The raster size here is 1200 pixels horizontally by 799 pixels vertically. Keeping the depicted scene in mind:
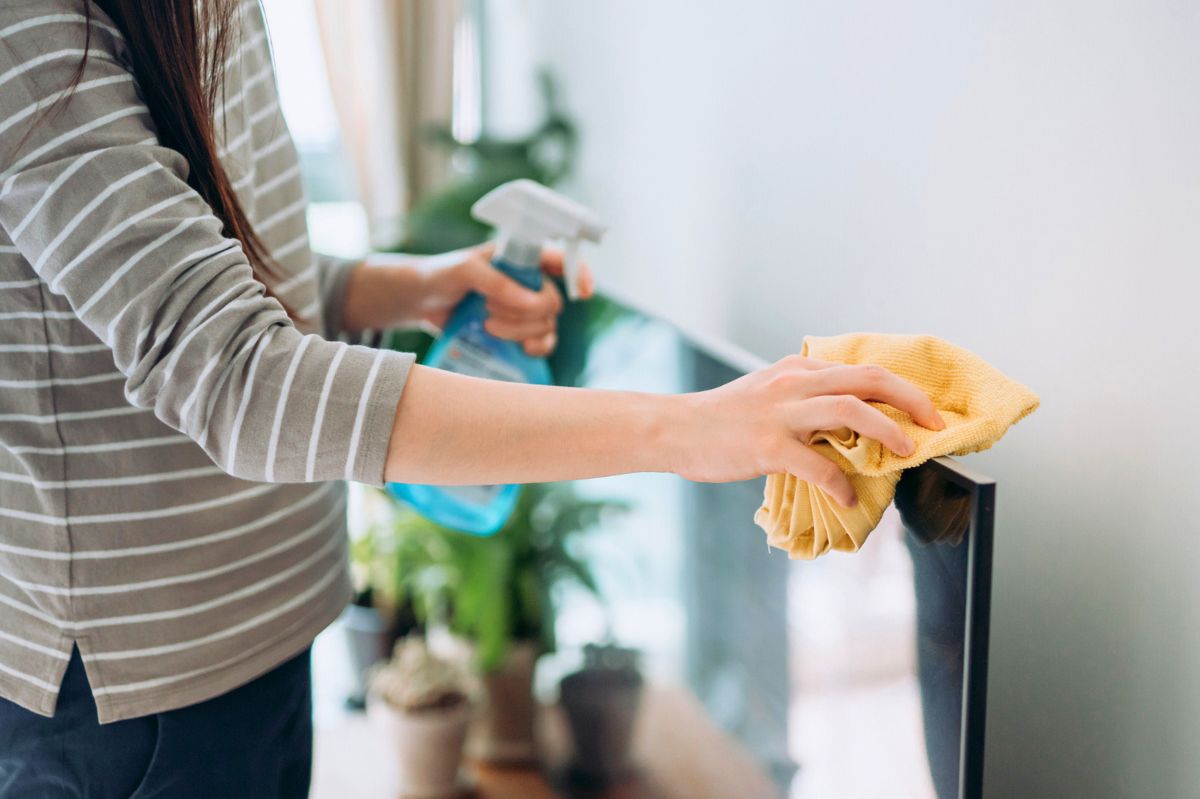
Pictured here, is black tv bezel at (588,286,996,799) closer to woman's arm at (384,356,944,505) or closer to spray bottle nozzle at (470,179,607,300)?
woman's arm at (384,356,944,505)

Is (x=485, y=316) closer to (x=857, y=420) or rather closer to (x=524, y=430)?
(x=524, y=430)

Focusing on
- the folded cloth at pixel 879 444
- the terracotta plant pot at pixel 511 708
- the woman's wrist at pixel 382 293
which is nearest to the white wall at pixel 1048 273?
the folded cloth at pixel 879 444

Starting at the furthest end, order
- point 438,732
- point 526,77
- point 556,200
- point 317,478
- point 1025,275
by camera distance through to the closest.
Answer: point 526,77
point 438,732
point 556,200
point 1025,275
point 317,478

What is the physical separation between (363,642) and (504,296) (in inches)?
50.9

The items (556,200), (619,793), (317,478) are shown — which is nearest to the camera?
(317,478)

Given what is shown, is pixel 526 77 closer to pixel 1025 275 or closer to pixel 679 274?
pixel 679 274

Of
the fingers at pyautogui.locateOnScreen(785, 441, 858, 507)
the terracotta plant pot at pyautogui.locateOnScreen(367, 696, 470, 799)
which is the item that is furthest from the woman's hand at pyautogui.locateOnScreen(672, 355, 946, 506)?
the terracotta plant pot at pyautogui.locateOnScreen(367, 696, 470, 799)

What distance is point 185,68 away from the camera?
69 centimetres

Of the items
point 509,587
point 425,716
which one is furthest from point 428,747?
point 509,587

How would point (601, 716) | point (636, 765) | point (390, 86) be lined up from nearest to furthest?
point (636, 765) < point (601, 716) < point (390, 86)

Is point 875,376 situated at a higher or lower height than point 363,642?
higher

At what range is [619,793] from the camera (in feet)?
4.43

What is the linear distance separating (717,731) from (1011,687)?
0.36 metres

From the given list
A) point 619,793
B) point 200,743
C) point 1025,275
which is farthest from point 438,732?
point 1025,275
